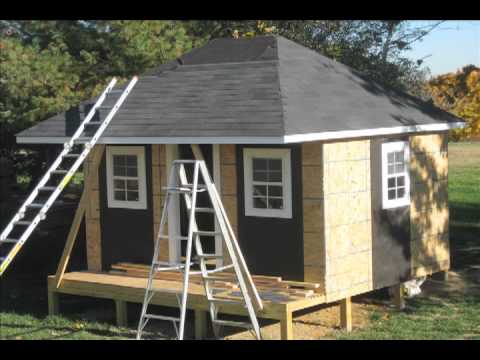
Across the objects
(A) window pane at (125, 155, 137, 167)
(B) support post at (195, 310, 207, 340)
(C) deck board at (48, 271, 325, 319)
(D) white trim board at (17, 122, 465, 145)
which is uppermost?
(D) white trim board at (17, 122, 465, 145)

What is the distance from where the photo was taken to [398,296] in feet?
45.6

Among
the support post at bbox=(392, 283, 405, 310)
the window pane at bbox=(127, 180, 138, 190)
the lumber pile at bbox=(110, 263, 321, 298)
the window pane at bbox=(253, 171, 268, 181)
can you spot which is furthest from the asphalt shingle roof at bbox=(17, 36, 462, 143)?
the support post at bbox=(392, 283, 405, 310)

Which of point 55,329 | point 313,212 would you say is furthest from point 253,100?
point 55,329

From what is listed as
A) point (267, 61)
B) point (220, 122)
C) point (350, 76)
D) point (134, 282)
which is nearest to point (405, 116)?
point (350, 76)

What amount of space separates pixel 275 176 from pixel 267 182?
144mm

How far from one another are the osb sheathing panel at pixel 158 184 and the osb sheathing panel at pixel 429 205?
12.7 feet

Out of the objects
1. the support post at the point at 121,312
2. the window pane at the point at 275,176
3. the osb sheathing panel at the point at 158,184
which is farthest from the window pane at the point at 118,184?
the window pane at the point at 275,176

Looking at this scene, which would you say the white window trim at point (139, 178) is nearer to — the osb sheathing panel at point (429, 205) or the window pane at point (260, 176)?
the window pane at point (260, 176)

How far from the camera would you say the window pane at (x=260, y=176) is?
12.5m

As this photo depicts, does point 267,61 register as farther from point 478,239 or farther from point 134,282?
point 478,239

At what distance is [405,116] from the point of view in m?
13.8

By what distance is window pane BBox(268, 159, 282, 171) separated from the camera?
40.5 ft

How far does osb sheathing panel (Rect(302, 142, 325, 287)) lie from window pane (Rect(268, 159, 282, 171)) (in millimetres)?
410

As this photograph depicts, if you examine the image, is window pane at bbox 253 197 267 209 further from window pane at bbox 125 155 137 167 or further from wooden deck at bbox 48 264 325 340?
window pane at bbox 125 155 137 167
